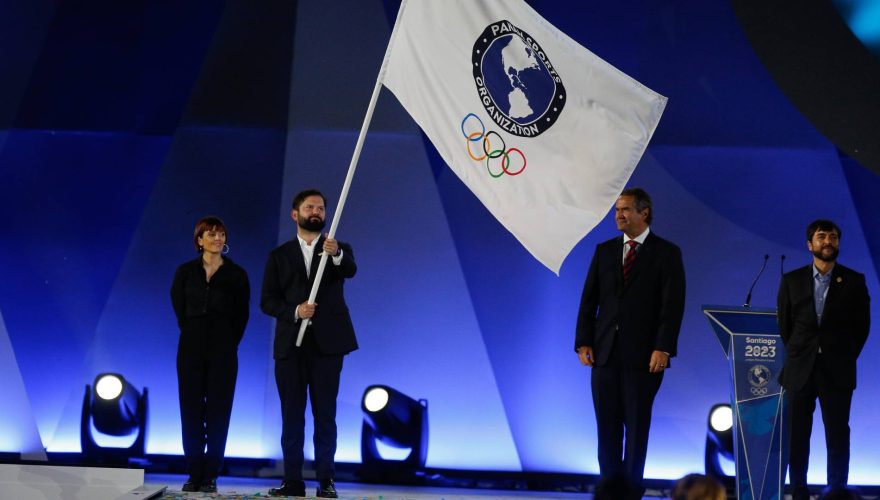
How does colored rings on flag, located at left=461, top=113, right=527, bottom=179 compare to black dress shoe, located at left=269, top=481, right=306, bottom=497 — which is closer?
colored rings on flag, located at left=461, top=113, right=527, bottom=179

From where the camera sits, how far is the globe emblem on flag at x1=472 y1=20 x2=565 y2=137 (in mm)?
5098

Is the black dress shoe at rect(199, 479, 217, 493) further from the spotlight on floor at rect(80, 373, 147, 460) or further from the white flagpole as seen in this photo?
the spotlight on floor at rect(80, 373, 147, 460)

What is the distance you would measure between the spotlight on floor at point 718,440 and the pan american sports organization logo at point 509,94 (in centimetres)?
292

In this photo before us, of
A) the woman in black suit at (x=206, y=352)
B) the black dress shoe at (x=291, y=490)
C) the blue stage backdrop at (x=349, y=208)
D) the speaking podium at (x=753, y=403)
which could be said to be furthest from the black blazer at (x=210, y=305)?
the speaking podium at (x=753, y=403)

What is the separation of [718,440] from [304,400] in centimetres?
287

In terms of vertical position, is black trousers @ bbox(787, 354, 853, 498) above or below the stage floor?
above

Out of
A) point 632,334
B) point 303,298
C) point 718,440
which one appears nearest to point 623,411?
point 632,334

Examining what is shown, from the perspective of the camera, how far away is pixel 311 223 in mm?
5816

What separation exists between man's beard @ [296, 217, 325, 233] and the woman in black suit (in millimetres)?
505

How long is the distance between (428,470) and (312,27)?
317 centimetres

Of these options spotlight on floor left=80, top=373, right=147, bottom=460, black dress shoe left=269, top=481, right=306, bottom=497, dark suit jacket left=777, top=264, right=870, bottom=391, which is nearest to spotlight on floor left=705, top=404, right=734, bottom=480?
dark suit jacket left=777, top=264, right=870, bottom=391

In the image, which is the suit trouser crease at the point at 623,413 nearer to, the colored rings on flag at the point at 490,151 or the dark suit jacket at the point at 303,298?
the colored rings on flag at the point at 490,151

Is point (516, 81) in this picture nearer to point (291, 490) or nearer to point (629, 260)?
point (629, 260)

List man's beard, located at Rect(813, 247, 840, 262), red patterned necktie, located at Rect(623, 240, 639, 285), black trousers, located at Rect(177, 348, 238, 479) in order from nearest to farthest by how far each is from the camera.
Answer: red patterned necktie, located at Rect(623, 240, 639, 285) → man's beard, located at Rect(813, 247, 840, 262) → black trousers, located at Rect(177, 348, 238, 479)
